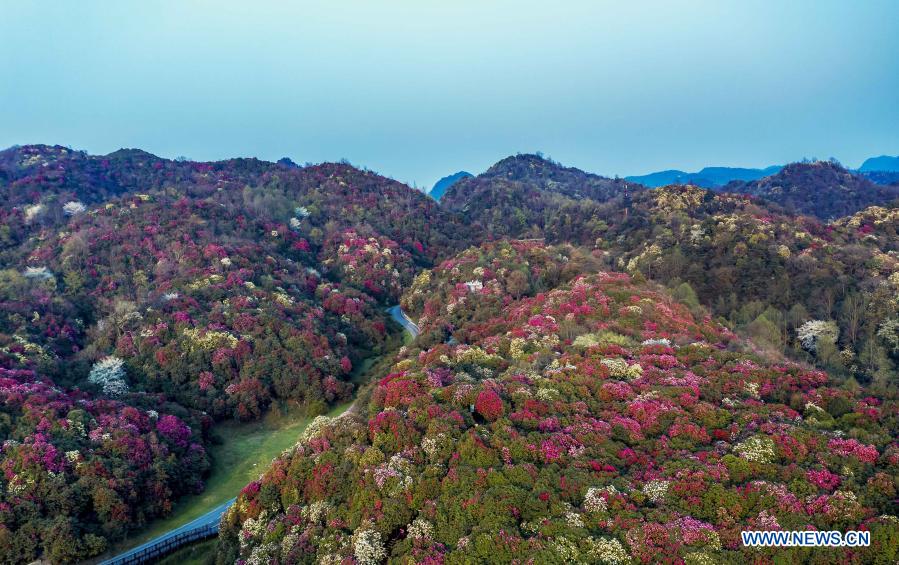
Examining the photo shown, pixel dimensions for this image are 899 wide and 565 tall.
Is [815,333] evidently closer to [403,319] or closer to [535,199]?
[403,319]

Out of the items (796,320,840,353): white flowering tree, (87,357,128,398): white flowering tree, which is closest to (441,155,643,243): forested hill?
(796,320,840,353): white flowering tree

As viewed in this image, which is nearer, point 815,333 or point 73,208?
point 815,333

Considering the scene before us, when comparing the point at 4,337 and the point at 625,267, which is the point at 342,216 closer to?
the point at 625,267

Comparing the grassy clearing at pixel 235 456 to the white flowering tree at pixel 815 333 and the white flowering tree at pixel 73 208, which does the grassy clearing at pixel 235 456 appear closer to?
the white flowering tree at pixel 815 333

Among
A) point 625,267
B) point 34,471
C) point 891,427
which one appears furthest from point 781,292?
point 34,471

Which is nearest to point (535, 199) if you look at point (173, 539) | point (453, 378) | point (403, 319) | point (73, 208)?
point (403, 319)

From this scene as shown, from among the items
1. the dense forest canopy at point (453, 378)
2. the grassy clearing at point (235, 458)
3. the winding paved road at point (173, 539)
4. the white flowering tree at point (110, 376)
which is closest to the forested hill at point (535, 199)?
the dense forest canopy at point (453, 378)

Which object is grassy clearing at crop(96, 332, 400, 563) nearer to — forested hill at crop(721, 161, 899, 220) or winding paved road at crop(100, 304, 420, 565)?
winding paved road at crop(100, 304, 420, 565)

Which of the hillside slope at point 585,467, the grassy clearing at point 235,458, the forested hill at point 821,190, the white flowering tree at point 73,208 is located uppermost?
the white flowering tree at point 73,208
